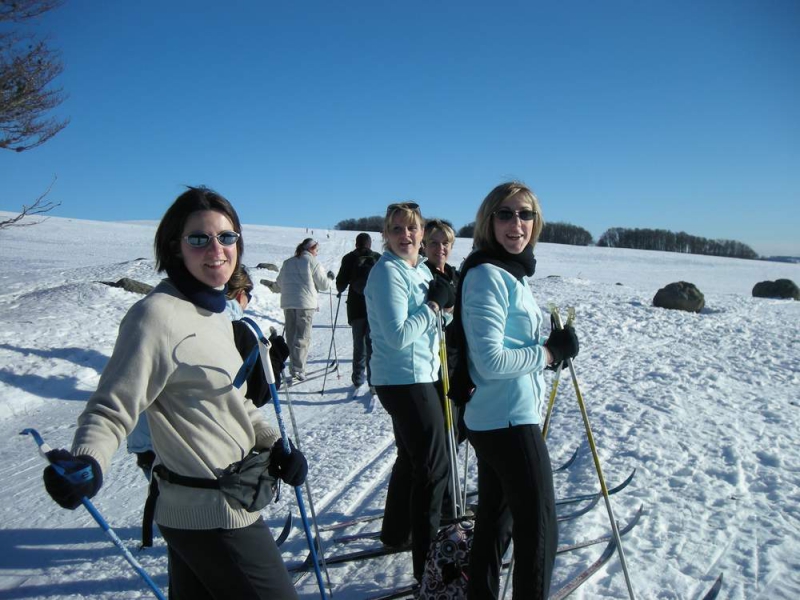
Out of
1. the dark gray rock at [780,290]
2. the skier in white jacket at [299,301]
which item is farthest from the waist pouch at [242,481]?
the dark gray rock at [780,290]

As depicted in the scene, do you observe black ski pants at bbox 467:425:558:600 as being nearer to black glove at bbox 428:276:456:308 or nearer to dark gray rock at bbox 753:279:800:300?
black glove at bbox 428:276:456:308

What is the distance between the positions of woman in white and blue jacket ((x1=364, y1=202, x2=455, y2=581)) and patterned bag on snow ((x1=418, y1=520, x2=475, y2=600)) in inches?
6.2

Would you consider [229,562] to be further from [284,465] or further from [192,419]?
[192,419]

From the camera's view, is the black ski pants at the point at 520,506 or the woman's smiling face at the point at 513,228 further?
the woman's smiling face at the point at 513,228

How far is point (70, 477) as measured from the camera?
1.42m

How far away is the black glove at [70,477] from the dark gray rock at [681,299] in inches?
617

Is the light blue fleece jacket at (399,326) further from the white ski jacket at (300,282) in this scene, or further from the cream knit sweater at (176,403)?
the white ski jacket at (300,282)

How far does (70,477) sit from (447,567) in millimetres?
1992

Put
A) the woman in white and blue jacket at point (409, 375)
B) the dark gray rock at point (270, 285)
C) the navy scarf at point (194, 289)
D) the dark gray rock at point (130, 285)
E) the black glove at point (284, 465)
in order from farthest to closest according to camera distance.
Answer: the dark gray rock at point (270, 285), the dark gray rock at point (130, 285), the woman in white and blue jacket at point (409, 375), the black glove at point (284, 465), the navy scarf at point (194, 289)

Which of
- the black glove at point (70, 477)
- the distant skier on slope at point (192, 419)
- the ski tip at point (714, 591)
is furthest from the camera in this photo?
the ski tip at point (714, 591)

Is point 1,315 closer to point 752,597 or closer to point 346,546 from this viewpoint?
point 346,546

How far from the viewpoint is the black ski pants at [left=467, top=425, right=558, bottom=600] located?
2.21m

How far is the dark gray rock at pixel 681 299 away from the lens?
48.0 feet

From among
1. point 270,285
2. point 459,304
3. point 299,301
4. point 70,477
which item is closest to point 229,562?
point 70,477
